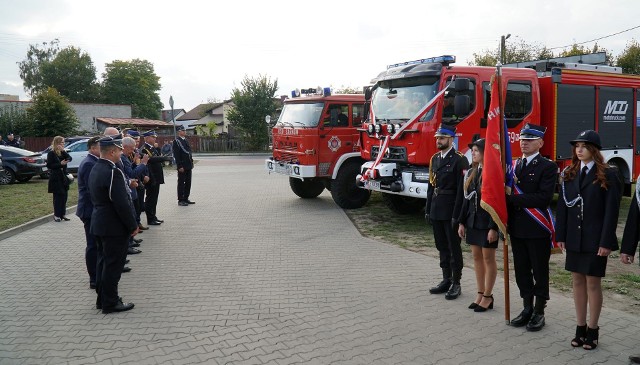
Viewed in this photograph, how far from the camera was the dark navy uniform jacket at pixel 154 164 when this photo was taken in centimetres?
1049

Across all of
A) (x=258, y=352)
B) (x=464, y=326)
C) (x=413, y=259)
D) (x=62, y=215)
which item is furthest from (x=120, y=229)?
(x=62, y=215)

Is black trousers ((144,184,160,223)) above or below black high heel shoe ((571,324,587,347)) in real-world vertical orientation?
above

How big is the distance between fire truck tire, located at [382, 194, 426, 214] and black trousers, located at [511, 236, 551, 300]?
6.44 meters

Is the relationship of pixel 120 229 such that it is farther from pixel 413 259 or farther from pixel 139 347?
pixel 413 259

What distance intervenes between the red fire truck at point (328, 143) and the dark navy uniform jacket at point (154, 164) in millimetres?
3222

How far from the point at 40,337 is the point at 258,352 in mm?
2123

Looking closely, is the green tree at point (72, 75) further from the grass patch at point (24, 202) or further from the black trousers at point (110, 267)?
the black trousers at point (110, 267)

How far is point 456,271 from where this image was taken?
18.9 feet

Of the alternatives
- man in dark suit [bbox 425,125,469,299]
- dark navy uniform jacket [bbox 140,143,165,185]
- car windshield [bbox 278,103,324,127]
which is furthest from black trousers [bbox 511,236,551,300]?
car windshield [bbox 278,103,324,127]

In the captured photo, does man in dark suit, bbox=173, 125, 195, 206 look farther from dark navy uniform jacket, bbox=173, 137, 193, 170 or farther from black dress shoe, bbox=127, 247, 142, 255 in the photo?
black dress shoe, bbox=127, 247, 142, 255

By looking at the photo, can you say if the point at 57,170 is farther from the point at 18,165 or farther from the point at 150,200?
the point at 18,165

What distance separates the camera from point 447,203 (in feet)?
18.9

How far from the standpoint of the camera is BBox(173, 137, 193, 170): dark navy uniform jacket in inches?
501

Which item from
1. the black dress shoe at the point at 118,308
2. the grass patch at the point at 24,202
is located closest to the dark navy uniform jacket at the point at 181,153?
the grass patch at the point at 24,202
